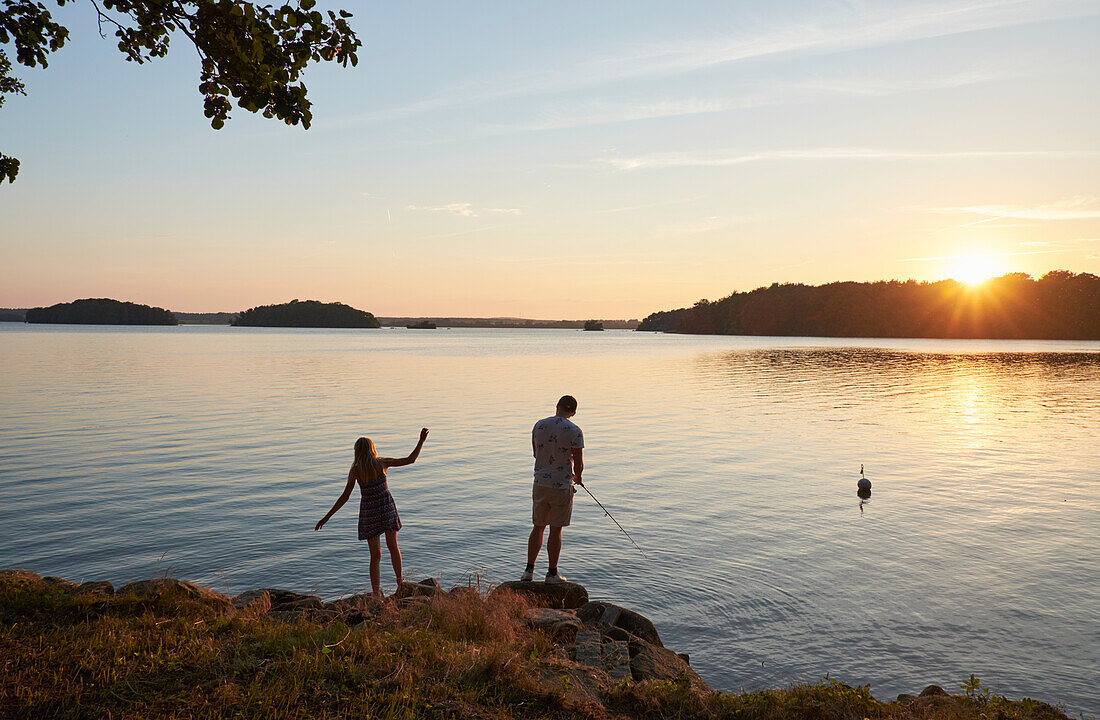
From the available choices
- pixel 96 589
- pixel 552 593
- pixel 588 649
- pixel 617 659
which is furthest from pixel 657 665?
pixel 96 589

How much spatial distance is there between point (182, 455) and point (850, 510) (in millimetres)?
18475

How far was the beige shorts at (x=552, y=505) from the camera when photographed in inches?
404

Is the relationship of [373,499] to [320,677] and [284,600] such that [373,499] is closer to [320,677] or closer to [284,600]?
[284,600]

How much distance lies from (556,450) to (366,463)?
259cm

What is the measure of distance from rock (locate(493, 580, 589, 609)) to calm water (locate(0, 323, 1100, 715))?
3.78 ft

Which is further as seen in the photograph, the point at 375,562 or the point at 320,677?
the point at 375,562

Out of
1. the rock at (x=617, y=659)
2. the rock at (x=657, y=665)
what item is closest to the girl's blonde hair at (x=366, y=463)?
the rock at (x=617, y=659)

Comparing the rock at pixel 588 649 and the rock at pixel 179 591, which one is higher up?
the rock at pixel 179 591

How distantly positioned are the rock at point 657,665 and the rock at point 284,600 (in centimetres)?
390

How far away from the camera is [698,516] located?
612 inches

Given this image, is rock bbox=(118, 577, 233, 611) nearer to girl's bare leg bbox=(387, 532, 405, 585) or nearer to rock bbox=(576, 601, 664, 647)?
girl's bare leg bbox=(387, 532, 405, 585)

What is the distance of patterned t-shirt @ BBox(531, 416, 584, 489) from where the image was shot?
10.1m

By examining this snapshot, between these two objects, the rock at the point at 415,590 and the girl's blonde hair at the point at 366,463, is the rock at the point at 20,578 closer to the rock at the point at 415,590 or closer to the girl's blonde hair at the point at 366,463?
the girl's blonde hair at the point at 366,463

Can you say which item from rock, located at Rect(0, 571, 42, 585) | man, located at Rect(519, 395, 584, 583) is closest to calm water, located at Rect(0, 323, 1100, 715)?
man, located at Rect(519, 395, 584, 583)
